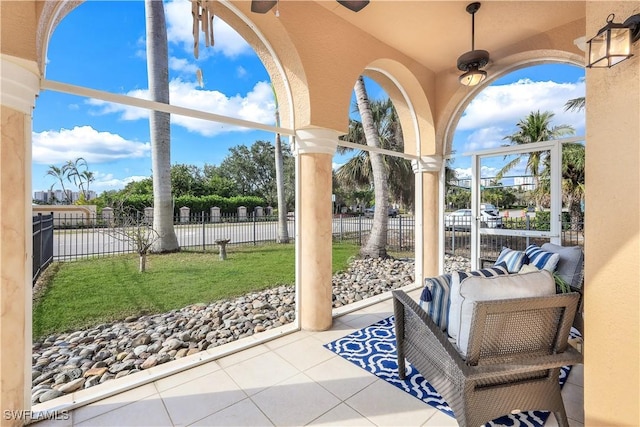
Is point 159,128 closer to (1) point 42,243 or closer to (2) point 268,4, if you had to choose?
(1) point 42,243

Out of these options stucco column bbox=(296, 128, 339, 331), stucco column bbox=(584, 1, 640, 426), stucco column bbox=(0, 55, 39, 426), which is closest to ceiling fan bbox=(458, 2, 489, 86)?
stucco column bbox=(296, 128, 339, 331)

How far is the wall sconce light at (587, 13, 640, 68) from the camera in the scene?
1.20 metres

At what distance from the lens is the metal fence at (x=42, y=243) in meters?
3.88

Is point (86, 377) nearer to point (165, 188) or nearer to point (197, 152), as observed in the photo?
point (165, 188)

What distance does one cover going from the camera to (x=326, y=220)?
3121 mm

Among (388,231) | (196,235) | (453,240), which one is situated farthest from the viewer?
(388,231)

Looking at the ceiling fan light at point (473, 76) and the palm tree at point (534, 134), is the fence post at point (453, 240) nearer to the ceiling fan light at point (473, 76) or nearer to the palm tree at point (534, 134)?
the palm tree at point (534, 134)

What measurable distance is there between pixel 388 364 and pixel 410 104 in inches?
158

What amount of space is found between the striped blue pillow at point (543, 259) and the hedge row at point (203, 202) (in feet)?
21.4

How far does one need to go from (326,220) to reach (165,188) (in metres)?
4.05

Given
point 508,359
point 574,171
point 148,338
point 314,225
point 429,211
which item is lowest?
point 148,338

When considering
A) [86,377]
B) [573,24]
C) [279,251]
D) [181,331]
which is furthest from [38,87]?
[279,251]

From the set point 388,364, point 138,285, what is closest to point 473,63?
point 388,364

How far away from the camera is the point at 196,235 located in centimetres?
691
